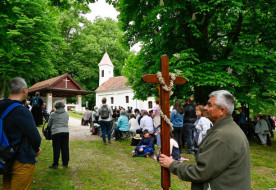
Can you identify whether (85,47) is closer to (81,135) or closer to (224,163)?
(81,135)

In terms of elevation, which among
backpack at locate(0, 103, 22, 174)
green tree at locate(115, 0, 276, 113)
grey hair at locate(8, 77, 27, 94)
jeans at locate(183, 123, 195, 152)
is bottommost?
jeans at locate(183, 123, 195, 152)

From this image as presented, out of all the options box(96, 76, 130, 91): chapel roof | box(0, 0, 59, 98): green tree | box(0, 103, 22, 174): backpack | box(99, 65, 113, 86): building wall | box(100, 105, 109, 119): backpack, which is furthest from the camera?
box(99, 65, 113, 86): building wall

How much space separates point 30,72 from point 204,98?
16.0m

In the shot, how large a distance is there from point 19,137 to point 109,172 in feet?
11.5

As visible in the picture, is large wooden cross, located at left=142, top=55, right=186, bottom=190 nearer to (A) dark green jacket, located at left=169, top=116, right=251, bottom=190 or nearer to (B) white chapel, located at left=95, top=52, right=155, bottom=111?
(A) dark green jacket, located at left=169, top=116, right=251, bottom=190

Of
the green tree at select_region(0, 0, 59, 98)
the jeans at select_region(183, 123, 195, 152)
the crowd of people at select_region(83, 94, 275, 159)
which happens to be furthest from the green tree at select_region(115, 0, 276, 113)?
the green tree at select_region(0, 0, 59, 98)

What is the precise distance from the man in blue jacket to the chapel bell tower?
39874 millimetres

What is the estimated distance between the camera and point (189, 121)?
7965mm

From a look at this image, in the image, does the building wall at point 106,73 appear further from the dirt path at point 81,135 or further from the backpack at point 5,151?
the backpack at point 5,151

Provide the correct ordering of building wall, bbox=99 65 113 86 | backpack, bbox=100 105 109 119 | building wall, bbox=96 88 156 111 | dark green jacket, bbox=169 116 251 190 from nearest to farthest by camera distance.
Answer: dark green jacket, bbox=169 116 251 190
backpack, bbox=100 105 109 119
building wall, bbox=96 88 156 111
building wall, bbox=99 65 113 86

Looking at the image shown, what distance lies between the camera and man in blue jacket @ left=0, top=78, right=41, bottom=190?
8.07 feet

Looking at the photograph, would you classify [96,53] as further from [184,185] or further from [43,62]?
[184,185]

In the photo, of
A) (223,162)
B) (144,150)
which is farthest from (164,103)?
(144,150)

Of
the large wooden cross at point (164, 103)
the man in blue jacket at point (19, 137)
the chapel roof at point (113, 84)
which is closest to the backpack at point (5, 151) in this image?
the man in blue jacket at point (19, 137)
